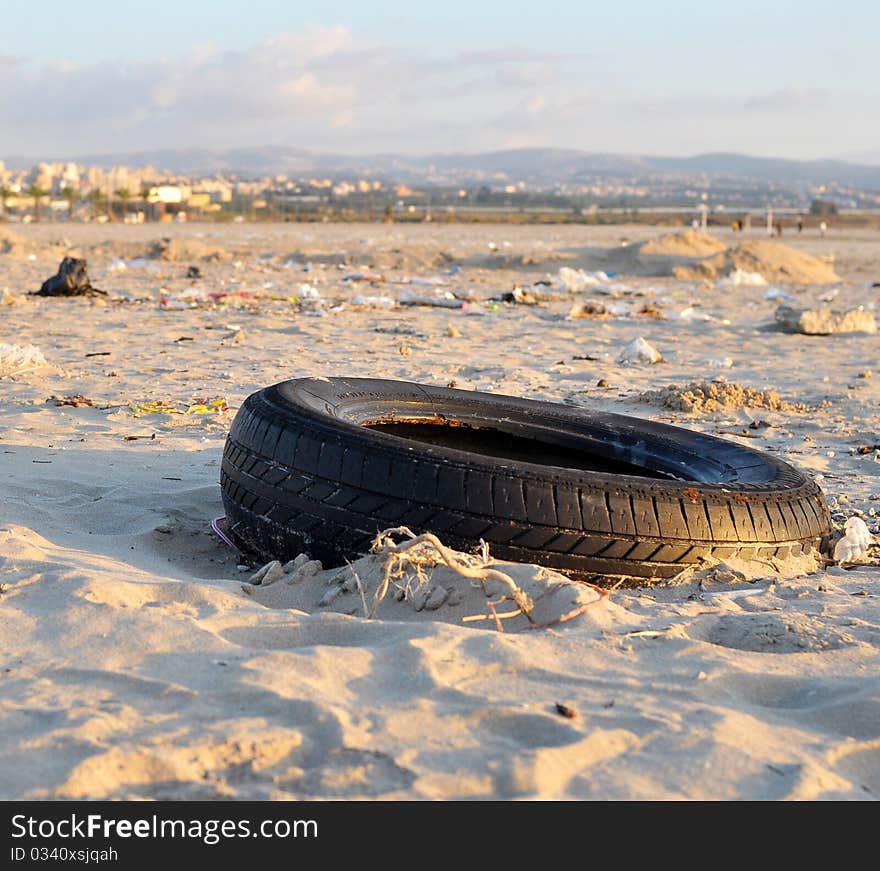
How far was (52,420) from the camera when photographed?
6.32 metres

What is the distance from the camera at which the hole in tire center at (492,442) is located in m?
5.01

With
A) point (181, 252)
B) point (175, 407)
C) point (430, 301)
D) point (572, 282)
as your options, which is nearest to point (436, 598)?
point (175, 407)

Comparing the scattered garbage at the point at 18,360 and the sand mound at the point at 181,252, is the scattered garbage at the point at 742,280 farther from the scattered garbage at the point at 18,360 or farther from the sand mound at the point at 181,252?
the scattered garbage at the point at 18,360

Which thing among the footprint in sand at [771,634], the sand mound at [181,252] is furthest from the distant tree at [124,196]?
the footprint in sand at [771,634]

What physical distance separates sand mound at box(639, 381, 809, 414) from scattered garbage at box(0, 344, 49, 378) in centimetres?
425

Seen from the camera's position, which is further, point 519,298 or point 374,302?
point 519,298

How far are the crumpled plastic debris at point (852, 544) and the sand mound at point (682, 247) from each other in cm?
1786

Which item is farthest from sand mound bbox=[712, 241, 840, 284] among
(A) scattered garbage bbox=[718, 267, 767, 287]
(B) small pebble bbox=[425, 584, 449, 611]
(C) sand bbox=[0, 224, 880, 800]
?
(B) small pebble bbox=[425, 584, 449, 611]

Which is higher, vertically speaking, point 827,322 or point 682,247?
point 682,247

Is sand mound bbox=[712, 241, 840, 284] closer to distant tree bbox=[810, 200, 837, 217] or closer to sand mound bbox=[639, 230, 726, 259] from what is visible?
sand mound bbox=[639, 230, 726, 259]

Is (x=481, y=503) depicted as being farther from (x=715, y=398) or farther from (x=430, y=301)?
(x=430, y=301)

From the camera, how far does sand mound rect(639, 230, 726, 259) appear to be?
2189cm

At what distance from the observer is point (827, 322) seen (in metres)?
11.9

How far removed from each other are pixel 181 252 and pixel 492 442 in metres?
16.8
